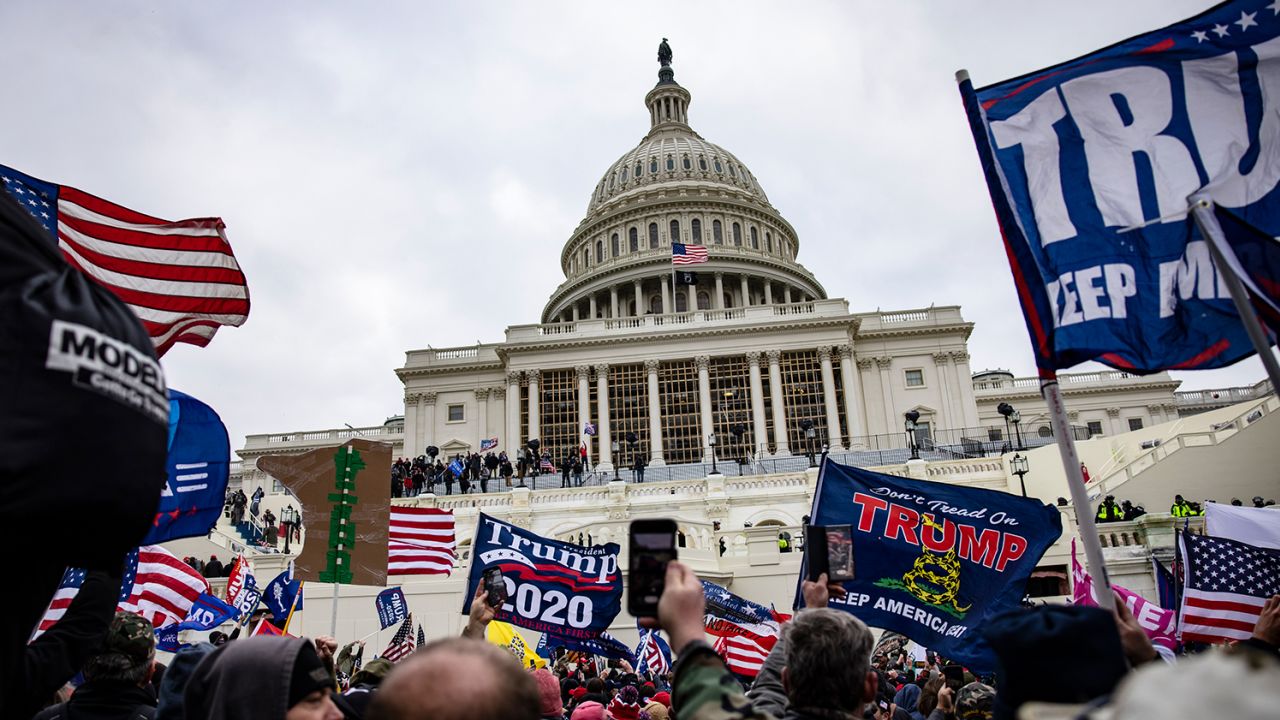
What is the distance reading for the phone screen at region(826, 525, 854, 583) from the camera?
421 centimetres

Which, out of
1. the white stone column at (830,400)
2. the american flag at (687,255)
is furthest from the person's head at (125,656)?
the american flag at (687,255)

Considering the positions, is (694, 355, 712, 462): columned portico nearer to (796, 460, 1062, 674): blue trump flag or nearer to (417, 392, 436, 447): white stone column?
(417, 392, 436, 447): white stone column

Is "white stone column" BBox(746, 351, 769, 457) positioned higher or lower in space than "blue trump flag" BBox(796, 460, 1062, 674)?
higher

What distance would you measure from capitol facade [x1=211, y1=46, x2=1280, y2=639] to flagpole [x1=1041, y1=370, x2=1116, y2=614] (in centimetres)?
1803

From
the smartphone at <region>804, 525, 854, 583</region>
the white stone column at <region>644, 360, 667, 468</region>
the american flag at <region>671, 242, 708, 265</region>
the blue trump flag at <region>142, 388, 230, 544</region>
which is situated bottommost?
the smartphone at <region>804, 525, 854, 583</region>

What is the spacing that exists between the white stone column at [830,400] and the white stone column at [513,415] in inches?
733

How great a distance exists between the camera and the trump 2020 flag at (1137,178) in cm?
550

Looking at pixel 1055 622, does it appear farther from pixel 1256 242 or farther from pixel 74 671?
pixel 1256 242

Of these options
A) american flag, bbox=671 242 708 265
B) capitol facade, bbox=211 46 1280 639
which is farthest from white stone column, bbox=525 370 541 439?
american flag, bbox=671 242 708 265

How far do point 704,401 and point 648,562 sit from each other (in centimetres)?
5139

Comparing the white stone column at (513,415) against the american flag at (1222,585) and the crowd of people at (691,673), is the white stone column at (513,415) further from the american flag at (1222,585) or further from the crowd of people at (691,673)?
the crowd of people at (691,673)

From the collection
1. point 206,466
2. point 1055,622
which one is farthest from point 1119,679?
point 206,466

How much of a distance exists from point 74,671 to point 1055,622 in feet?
11.0

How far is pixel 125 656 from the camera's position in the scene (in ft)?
13.3
